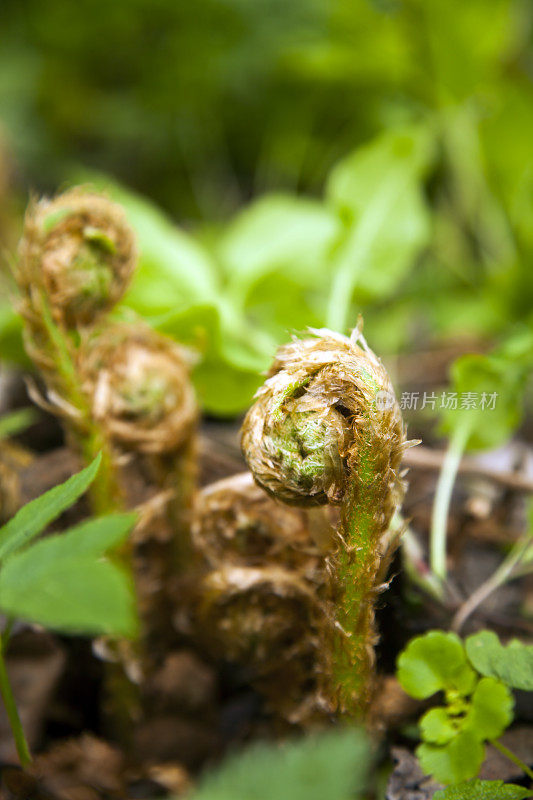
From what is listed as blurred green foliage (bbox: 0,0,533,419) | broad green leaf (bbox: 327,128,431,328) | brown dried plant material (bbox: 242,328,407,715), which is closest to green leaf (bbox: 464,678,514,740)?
brown dried plant material (bbox: 242,328,407,715)

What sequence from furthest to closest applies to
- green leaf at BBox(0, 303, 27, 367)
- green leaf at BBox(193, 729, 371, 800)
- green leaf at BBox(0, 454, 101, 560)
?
green leaf at BBox(0, 303, 27, 367)
green leaf at BBox(0, 454, 101, 560)
green leaf at BBox(193, 729, 371, 800)

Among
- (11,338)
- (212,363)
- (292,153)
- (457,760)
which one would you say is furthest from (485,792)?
(292,153)

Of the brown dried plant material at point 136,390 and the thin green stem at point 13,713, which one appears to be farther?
the brown dried plant material at point 136,390

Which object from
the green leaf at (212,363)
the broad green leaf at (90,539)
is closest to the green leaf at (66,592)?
the broad green leaf at (90,539)

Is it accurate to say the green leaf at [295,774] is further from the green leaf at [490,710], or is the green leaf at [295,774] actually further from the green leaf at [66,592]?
the green leaf at [490,710]

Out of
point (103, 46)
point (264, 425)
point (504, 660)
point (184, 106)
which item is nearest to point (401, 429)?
point (264, 425)

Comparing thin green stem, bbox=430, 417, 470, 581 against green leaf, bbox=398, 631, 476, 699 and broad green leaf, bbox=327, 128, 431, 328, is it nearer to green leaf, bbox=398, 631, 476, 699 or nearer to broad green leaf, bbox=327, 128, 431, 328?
green leaf, bbox=398, 631, 476, 699

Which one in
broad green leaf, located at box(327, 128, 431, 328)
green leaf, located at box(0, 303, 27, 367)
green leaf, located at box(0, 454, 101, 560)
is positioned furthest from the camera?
broad green leaf, located at box(327, 128, 431, 328)

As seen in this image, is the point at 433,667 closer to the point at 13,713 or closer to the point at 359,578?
the point at 359,578
